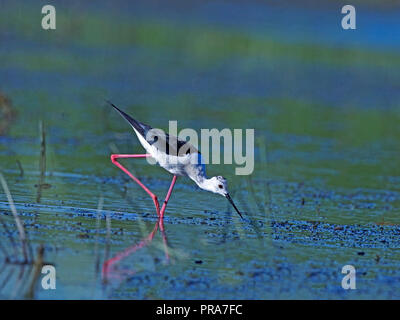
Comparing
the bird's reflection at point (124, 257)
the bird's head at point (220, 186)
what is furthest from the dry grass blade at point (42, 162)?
the bird's head at point (220, 186)

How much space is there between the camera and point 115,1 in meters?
24.8

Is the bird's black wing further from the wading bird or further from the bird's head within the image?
the bird's head

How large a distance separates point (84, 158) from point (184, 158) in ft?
8.88

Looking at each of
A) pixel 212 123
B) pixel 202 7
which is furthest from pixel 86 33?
pixel 212 123

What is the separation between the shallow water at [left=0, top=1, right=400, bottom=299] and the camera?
7590mm

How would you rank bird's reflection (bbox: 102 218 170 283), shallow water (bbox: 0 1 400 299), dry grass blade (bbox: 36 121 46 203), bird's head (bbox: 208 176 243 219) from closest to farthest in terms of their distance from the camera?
bird's reflection (bbox: 102 218 170 283)
shallow water (bbox: 0 1 400 299)
bird's head (bbox: 208 176 243 219)
dry grass blade (bbox: 36 121 46 203)

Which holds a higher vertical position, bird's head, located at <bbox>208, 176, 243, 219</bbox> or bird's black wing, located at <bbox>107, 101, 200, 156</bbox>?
bird's black wing, located at <bbox>107, 101, 200, 156</bbox>

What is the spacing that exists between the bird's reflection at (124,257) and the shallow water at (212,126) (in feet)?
0.13

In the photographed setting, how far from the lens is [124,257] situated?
7.67 metres

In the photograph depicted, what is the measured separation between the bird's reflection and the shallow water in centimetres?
4

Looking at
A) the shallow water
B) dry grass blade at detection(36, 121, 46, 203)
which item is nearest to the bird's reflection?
the shallow water

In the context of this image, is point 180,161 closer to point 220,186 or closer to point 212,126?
point 220,186

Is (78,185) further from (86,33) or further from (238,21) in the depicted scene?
(238,21)

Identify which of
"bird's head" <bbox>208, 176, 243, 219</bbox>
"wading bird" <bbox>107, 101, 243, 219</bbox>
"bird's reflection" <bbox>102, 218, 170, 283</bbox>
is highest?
"wading bird" <bbox>107, 101, 243, 219</bbox>
